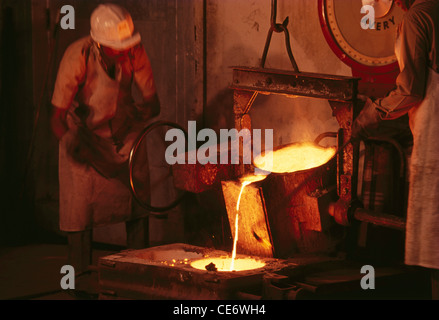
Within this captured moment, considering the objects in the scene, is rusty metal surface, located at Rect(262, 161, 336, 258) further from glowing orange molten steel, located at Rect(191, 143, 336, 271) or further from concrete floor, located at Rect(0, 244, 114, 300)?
concrete floor, located at Rect(0, 244, 114, 300)

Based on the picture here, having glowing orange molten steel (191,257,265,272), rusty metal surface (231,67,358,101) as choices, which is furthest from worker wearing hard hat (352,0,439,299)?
glowing orange molten steel (191,257,265,272)

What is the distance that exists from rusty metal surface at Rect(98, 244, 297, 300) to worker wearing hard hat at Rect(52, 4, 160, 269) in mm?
756

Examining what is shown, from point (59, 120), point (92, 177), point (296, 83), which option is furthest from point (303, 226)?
point (59, 120)

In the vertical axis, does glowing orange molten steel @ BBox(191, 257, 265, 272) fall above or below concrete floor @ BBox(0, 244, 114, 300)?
above

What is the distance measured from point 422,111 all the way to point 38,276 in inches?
130

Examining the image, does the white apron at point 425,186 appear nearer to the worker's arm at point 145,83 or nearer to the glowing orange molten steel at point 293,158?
the glowing orange molten steel at point 293,158

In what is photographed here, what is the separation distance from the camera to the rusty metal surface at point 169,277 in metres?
3.95

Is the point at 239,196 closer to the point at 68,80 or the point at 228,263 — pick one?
the point at 228,263

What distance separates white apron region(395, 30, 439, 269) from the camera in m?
3.84

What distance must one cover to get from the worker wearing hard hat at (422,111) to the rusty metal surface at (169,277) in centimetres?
80

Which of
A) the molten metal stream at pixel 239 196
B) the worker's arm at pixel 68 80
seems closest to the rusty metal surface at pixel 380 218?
the molten metal stream at pixel 239 196

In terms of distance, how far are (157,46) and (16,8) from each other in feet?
5.28

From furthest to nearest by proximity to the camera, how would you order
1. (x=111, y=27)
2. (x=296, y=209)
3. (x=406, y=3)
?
(x=111, y=27) → (x=296, y=209) → (x=406, y=3)

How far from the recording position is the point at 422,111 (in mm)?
3906
